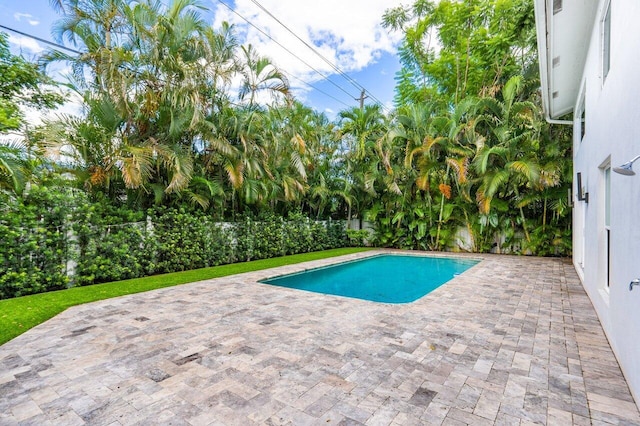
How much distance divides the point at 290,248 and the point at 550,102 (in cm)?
875

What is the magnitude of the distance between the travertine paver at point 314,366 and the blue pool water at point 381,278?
6.46 ft

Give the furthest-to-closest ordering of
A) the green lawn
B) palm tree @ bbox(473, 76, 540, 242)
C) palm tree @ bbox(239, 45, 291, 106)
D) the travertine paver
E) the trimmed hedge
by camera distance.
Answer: palm tree @ bbox(473, 76, 540, 242)
palm tree @ bbox(239, 45, 291, 106)
the trimmed hedge
the green lawn
the travertine paver

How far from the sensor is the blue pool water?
7.34 m

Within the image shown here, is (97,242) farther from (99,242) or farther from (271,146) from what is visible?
(271,146)

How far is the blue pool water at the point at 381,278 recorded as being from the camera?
7.34 meters

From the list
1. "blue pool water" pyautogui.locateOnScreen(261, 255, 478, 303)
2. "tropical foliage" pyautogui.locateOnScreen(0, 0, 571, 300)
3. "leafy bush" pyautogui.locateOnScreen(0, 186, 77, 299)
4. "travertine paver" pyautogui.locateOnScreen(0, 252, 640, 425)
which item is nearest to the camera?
"travertine paver" pyautogui.locateOnScreen(0, 252, 640, 425)

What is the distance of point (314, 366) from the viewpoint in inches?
123

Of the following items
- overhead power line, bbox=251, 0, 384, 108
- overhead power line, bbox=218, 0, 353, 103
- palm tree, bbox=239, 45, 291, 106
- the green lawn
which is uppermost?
overhead power line, bbox=251, 0, 384, 108

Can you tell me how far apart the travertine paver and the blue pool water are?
197 cm

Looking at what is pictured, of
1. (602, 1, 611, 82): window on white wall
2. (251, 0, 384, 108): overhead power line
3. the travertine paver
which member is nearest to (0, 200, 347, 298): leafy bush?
the travertine paver

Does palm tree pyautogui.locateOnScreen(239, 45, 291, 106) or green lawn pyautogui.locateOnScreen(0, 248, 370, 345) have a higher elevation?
palm tree pyautogui.locateOnScreen(239, 45, 291, 106)

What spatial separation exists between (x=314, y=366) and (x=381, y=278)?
6.22 m

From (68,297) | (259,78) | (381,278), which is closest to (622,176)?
(381,278)

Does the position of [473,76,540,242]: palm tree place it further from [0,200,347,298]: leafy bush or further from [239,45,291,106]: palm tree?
[0,200,347,298]: leafy bush
